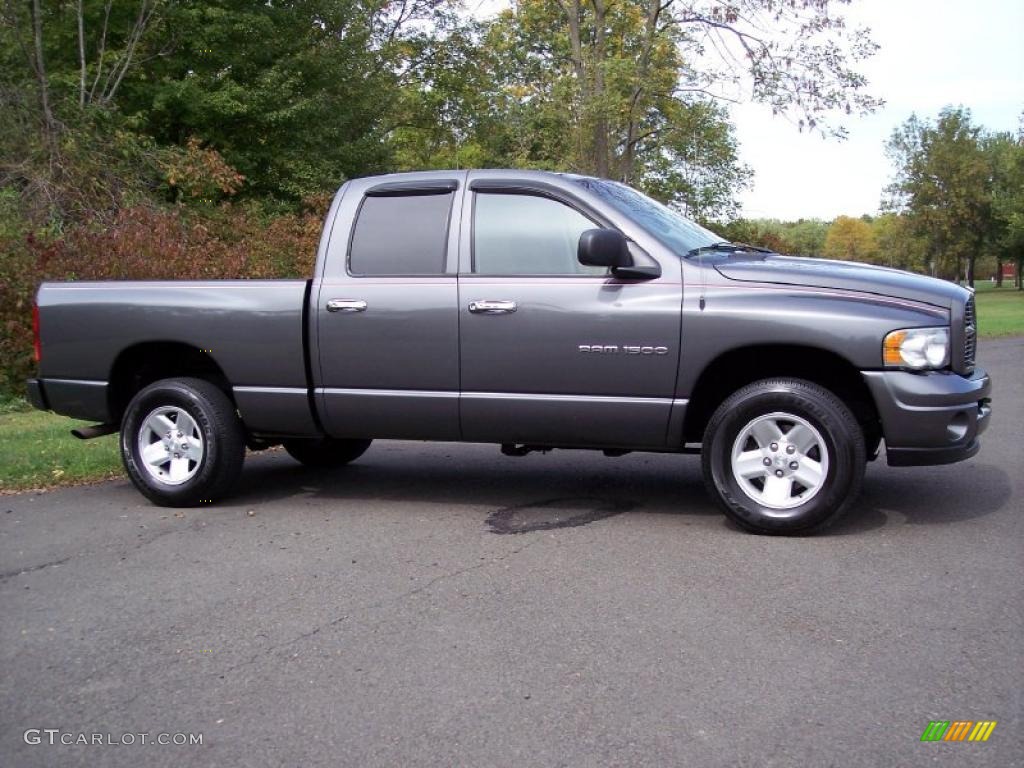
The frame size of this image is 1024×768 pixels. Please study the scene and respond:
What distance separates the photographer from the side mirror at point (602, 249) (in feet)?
17.9

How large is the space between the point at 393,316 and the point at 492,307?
2.10 feet

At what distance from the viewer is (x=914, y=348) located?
5.16 m

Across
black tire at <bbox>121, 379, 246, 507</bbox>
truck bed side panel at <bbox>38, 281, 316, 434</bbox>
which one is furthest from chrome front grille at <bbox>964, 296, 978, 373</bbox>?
black tire at <bbox>121, 379, 246, 507</bbox>

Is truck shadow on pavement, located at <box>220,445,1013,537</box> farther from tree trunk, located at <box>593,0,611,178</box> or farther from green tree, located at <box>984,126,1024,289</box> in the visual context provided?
green tree, located at <box>984,126,1024,289</box>

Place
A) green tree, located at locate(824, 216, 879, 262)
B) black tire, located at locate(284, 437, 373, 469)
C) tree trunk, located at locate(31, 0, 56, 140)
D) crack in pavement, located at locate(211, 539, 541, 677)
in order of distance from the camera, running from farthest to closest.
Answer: green tree, located at locate(824, 216, 879, 262)
tree trunk, located at locate(31, 0, 56, 140)
black tire, located at locate(284, 437, 373, 469)
crack in pavement, located at locate(211, 539, 541, 677)

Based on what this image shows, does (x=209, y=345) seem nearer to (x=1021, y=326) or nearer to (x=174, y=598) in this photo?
(x=174, y=598)

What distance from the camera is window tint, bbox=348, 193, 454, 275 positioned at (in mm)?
6152

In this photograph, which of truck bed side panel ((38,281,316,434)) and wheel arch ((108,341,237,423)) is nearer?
truck bed side panel ((38,281,316,434))

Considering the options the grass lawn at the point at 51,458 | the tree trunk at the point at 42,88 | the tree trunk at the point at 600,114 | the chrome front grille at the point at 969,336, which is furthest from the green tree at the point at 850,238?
the chrome front grille at the point at 969,336

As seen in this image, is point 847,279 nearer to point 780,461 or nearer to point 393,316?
point 780,461

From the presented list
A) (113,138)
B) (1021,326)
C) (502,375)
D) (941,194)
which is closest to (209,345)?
(502,375)

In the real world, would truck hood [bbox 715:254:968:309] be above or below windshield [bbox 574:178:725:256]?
below

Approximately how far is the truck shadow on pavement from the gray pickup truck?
0.41 m

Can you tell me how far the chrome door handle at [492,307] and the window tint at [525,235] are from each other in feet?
0.72
